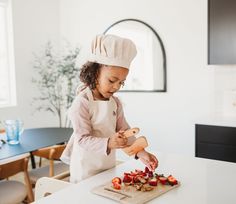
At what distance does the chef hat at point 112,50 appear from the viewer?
1271 millimetres

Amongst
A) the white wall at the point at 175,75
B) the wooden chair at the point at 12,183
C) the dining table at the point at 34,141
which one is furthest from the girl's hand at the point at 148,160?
the white wall at the point at 175,75

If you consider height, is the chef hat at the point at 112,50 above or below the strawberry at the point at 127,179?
above

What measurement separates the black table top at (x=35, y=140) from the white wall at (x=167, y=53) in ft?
3.12

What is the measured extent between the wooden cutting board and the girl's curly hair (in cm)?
46

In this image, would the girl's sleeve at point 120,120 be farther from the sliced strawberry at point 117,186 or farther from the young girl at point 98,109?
the sliced strawberry at point 117,186

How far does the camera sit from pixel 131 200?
1.04 metres

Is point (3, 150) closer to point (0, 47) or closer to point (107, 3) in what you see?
point (0, 47)

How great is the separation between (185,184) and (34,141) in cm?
182

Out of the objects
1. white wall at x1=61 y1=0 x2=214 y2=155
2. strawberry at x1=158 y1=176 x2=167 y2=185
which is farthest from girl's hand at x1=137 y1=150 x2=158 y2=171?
white wall at x1=61 y1=0 x2=214 y2=155

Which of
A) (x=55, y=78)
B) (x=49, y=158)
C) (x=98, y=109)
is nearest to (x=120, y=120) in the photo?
(x=98, y=109)

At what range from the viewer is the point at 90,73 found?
1.37 meters

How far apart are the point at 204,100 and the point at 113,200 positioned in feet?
8.26

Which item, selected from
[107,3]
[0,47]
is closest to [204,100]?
[107,3]

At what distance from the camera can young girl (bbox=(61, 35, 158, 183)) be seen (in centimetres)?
128
